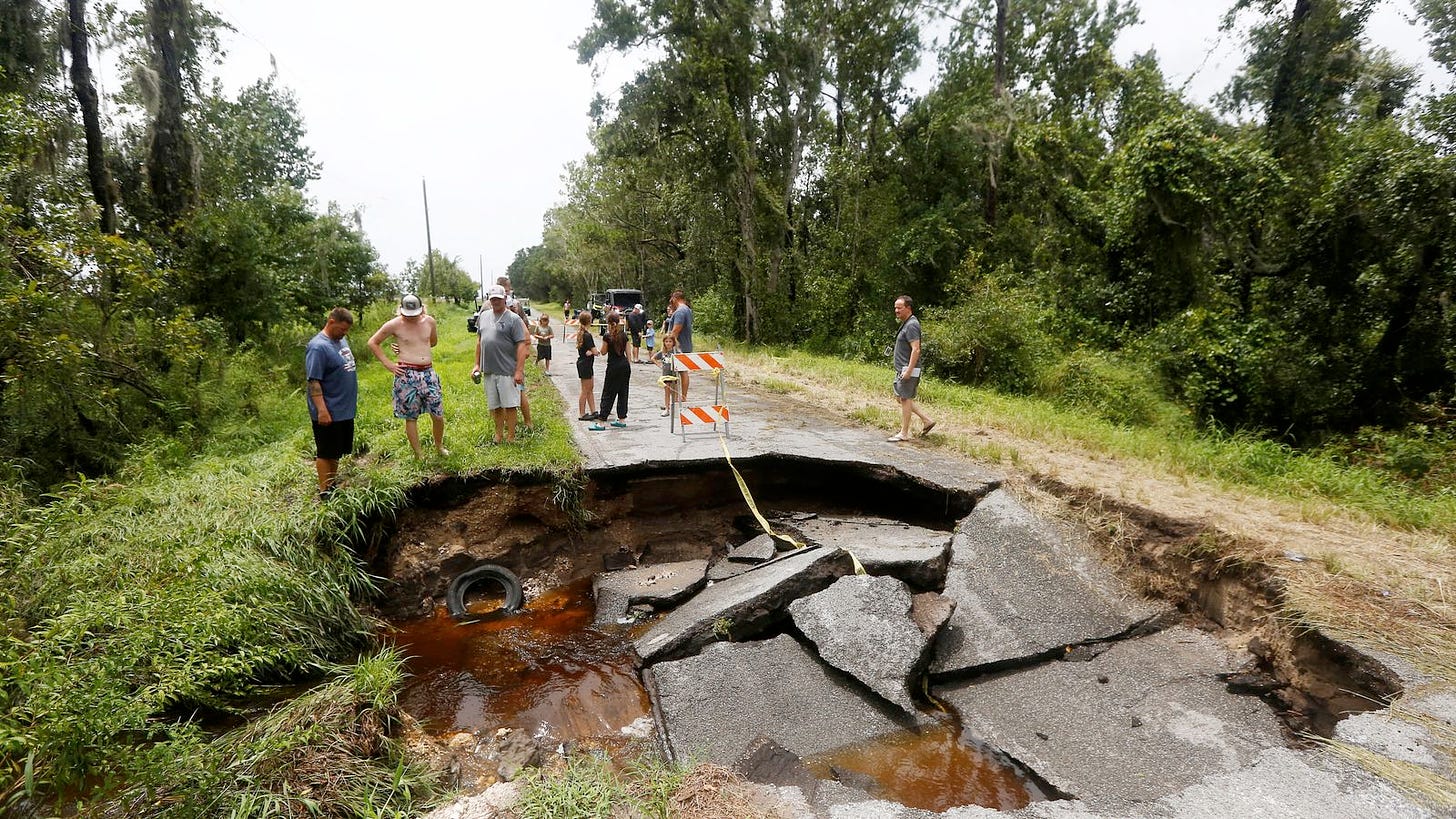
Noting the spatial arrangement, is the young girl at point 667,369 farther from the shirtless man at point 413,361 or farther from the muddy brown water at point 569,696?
the muddy brown water at point 569,696

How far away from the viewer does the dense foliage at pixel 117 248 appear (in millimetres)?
6652

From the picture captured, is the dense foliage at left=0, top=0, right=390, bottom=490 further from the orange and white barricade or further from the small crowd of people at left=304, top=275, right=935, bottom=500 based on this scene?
the orange and white barricade

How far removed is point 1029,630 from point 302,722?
4.74 m

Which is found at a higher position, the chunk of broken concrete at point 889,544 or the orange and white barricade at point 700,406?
the orange and white barricade at point 700,406

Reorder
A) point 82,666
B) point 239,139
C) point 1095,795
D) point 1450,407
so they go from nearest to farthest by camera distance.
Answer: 1. point 82,666
2. point 1095,795
3. point 1450,407
4. point 239,139

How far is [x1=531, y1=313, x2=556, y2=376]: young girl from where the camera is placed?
13.5m

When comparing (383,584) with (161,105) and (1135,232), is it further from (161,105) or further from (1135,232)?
(1135,232)

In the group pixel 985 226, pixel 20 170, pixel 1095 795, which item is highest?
pixel 985 226

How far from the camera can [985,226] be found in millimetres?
19391

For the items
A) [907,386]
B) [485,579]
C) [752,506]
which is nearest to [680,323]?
[907,386]

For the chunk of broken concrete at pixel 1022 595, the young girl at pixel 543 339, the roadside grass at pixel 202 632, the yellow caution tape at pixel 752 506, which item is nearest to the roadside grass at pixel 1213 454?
the chunk of broken concrete at pixel 1022 595

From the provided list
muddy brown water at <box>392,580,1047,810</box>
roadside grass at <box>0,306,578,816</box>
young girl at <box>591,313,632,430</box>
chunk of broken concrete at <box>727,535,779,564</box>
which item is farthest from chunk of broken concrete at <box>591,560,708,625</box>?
young girl at <box>591,313,632,430</box>

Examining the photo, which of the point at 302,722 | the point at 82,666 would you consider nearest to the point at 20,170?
the point at 82,666

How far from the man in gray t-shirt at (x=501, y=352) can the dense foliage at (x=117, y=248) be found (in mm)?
4060
